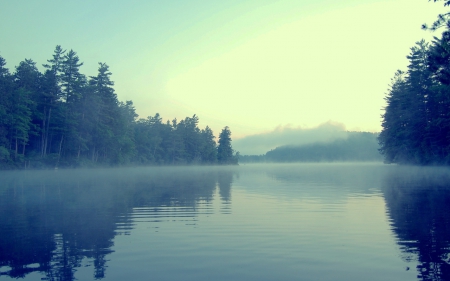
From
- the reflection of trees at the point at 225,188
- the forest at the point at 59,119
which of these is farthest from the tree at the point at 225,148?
the reflection of trees at the point at 225,188

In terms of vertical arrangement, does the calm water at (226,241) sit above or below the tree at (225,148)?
below

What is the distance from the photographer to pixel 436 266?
8039mm

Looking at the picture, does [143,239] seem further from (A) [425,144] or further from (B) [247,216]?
(A) [425,144]

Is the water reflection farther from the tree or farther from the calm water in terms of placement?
the tree

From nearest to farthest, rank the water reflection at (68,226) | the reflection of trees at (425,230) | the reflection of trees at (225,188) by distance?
1. the reflection of trees at (425,230)
2. the water reflection at (68,226)
3. the reflection of trees at (225,188)

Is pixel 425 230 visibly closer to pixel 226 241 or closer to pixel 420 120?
pixel 226 241

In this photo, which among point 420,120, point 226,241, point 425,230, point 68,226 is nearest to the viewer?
point 226,241

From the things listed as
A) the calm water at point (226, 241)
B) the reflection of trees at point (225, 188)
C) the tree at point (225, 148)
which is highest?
the tree at point (225, 148)

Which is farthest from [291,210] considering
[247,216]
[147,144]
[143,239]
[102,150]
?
[147,144]

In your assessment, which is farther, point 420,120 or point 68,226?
point 420,120

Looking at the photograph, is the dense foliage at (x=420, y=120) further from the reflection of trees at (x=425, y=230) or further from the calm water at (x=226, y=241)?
the calm water at (x=226, y=241)

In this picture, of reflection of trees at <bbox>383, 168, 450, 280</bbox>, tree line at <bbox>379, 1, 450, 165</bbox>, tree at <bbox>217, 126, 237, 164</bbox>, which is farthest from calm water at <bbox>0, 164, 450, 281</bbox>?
tree at <bbox>217, 126, 237, 164</bbox>

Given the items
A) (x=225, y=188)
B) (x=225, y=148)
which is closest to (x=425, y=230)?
(x=225, y=188)

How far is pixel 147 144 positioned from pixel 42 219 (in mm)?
105709
